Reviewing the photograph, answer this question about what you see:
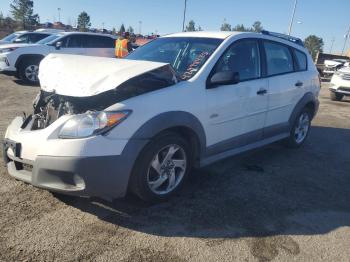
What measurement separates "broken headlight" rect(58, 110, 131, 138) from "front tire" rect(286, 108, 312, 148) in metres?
3.63

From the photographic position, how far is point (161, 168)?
144 inches

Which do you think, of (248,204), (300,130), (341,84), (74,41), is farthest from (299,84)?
(74,41)

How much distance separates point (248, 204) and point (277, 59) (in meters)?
2.36

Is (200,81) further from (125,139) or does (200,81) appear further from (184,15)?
(184,15)

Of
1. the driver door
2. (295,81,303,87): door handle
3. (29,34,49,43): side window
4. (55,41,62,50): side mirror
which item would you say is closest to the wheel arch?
the driver door

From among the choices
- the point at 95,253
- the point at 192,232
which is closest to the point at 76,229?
the point at 95,253

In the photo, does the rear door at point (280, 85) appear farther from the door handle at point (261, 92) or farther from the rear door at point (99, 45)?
the rear door at point (99, 45)

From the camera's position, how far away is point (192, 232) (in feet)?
10.6

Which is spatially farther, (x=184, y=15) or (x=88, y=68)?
(x=184, y=15)

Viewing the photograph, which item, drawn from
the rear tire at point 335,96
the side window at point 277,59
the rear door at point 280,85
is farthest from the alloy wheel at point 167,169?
the rear tire at point 335,96

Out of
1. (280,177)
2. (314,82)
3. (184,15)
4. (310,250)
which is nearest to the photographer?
(310,250)

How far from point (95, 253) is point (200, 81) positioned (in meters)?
2.00

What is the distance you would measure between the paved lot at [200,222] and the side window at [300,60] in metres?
1.86

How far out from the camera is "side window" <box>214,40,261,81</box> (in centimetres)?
425
